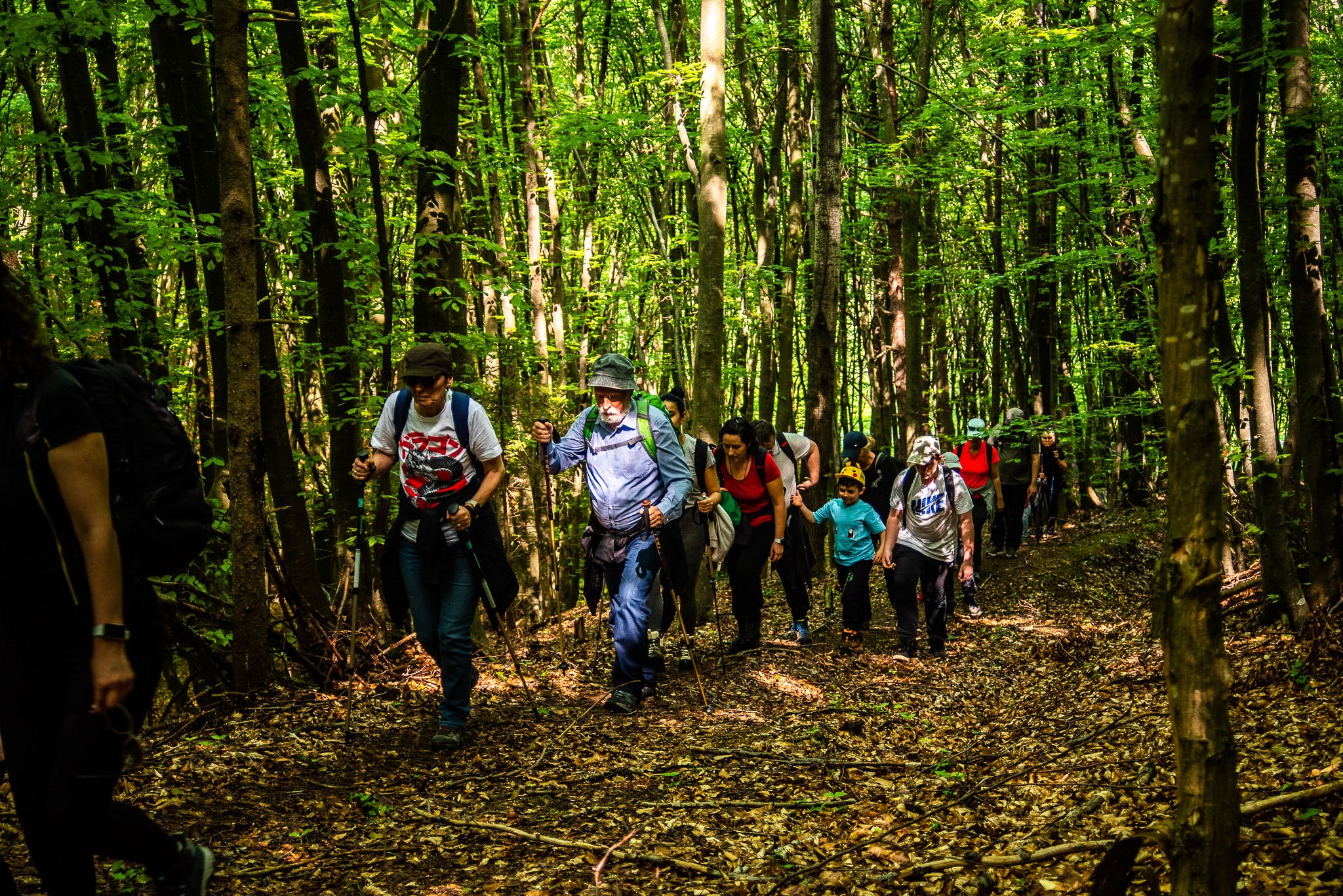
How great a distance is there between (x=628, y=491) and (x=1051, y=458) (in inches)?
464

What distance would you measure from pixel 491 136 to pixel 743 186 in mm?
13039

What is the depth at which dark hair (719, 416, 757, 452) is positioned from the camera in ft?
29.0

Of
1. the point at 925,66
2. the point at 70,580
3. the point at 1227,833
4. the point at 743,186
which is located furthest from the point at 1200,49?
the point at 743,186

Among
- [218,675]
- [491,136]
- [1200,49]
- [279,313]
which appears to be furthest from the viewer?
[279,313]

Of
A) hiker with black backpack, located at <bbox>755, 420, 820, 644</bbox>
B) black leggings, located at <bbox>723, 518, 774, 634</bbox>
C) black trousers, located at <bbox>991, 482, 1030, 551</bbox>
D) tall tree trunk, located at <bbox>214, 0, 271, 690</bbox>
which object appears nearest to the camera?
tall tree trunk, located at <bbox>214, 0, 271, 690</bbox>

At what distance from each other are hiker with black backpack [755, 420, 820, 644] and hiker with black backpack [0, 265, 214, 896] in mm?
6798

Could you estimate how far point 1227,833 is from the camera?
8.92ft

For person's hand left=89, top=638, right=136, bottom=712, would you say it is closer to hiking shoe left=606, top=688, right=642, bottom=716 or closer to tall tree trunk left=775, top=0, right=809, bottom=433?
hiking shoe left=606, top=688, right=642, bottom=716

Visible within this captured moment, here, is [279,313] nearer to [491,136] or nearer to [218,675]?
[491,136]

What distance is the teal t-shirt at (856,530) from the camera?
31.2 ft

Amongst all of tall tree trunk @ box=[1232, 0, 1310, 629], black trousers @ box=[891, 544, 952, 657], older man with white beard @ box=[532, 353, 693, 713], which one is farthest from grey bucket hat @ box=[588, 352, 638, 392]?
tall tree trunk @ box=[1232, 0, 1310, 629]

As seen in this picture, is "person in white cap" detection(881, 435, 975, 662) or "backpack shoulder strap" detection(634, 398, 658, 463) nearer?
"backpack shoulder strap" detection(634, 398, 658, 463)

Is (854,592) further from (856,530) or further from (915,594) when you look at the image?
(915,594)

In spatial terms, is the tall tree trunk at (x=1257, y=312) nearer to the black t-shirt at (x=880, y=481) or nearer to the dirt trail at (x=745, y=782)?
the dirt trail at (x=745, y=782)
